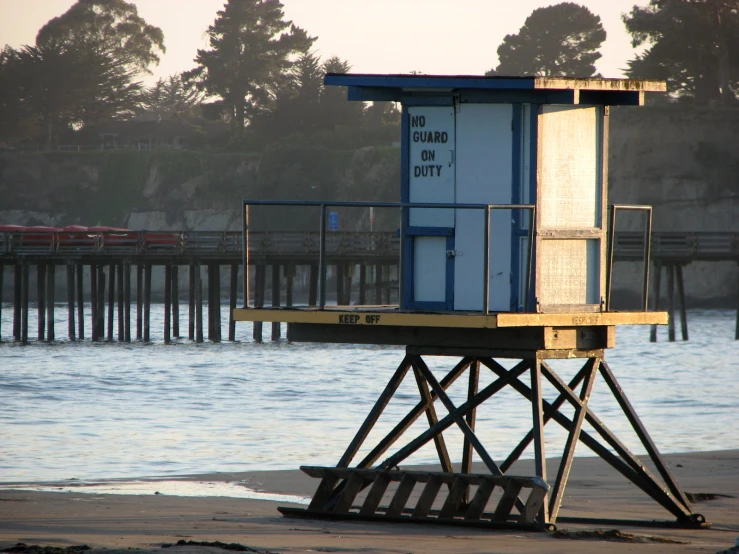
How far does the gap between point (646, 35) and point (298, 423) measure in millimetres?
63419

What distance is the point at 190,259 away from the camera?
151ft

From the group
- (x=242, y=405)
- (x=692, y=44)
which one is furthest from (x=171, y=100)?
(x=242, y=405)

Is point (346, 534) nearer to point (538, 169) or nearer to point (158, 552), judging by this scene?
point (158, 552)

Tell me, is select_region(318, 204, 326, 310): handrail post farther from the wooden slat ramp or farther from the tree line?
the tree line

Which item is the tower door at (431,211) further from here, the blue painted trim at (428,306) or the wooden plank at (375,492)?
the wooden plank at (375,492)

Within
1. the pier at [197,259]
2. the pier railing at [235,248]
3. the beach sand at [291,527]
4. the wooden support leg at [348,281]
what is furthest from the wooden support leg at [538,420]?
the pier railing at [235,248]

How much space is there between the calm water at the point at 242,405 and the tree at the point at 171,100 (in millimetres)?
94139

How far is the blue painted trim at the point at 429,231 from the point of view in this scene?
1061 cm

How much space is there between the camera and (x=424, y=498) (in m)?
10.8

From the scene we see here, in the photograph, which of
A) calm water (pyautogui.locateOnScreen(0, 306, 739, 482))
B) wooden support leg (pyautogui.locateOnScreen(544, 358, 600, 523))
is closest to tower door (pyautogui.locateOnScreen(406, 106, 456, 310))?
wooden support leg (pyautogui.locateOnScreen(544, 358, 600, 523))

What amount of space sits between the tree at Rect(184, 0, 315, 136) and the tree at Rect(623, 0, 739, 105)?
37275 mm

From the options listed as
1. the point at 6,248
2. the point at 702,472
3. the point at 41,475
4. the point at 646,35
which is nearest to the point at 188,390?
the point at 41,475

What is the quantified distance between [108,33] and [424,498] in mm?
115775

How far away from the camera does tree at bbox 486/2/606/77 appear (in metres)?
96.8
